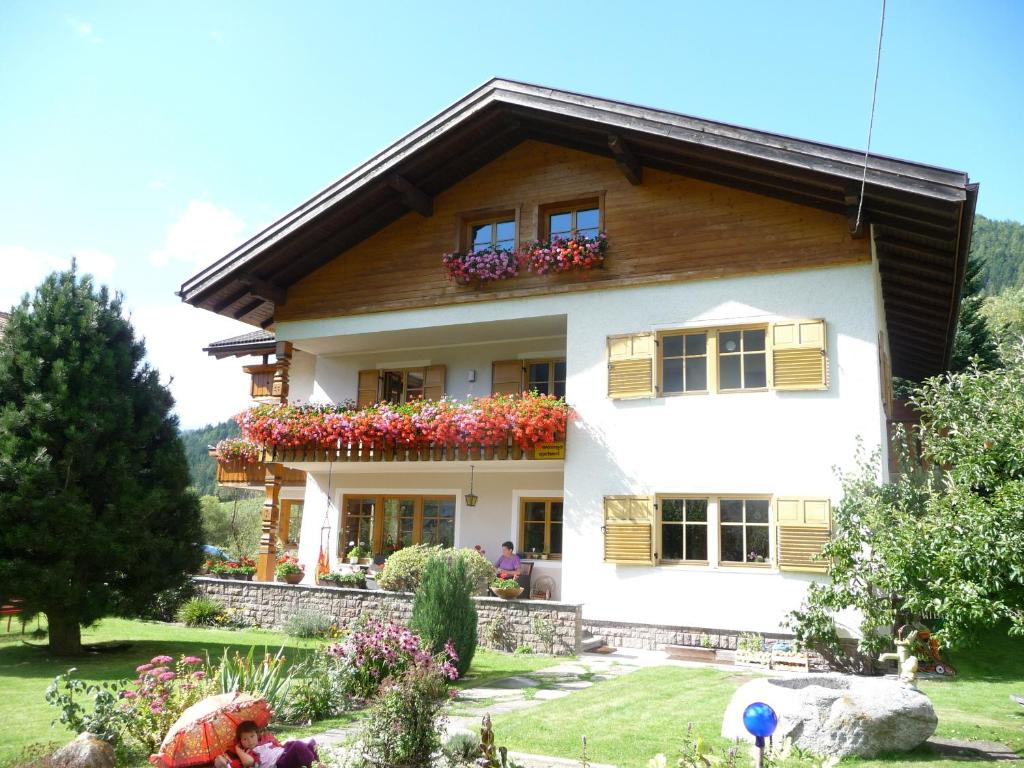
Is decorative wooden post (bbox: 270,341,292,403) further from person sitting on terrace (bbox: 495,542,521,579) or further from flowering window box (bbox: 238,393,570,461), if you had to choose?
person sitting on terrace (bbox: 495,542,521,579)

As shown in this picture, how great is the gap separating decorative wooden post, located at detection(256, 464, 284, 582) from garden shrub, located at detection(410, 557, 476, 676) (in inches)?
310

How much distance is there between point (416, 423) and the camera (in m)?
14.7

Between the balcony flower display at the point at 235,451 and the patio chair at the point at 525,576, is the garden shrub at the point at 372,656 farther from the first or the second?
the balcony flower display at the point at 235,451

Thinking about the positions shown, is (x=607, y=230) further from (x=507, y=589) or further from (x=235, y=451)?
(x=235, y=451)

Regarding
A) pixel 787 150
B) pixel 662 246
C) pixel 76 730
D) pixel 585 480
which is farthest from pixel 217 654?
pixel 787 150

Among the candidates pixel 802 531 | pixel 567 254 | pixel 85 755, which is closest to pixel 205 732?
pixel 85 755

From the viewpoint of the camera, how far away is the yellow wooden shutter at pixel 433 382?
55.8 feet

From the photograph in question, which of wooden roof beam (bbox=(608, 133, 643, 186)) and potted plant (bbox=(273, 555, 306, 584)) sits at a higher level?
wooden roof beam (bbox=(608, 133, 643, 186))

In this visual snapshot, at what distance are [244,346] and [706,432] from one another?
13658mm

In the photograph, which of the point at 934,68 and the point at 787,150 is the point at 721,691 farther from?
the point at 787,150

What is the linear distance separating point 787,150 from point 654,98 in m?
2.63

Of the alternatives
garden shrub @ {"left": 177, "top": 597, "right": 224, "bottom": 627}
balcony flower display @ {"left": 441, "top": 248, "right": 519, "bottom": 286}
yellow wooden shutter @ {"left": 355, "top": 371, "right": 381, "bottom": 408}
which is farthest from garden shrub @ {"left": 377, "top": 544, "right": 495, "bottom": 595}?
balcony flower display @ {"left": 441, "top": 248, "right": 519, "bottom": 286}

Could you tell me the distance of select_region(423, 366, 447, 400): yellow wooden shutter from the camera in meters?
17.0

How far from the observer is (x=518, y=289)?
14812 mm
